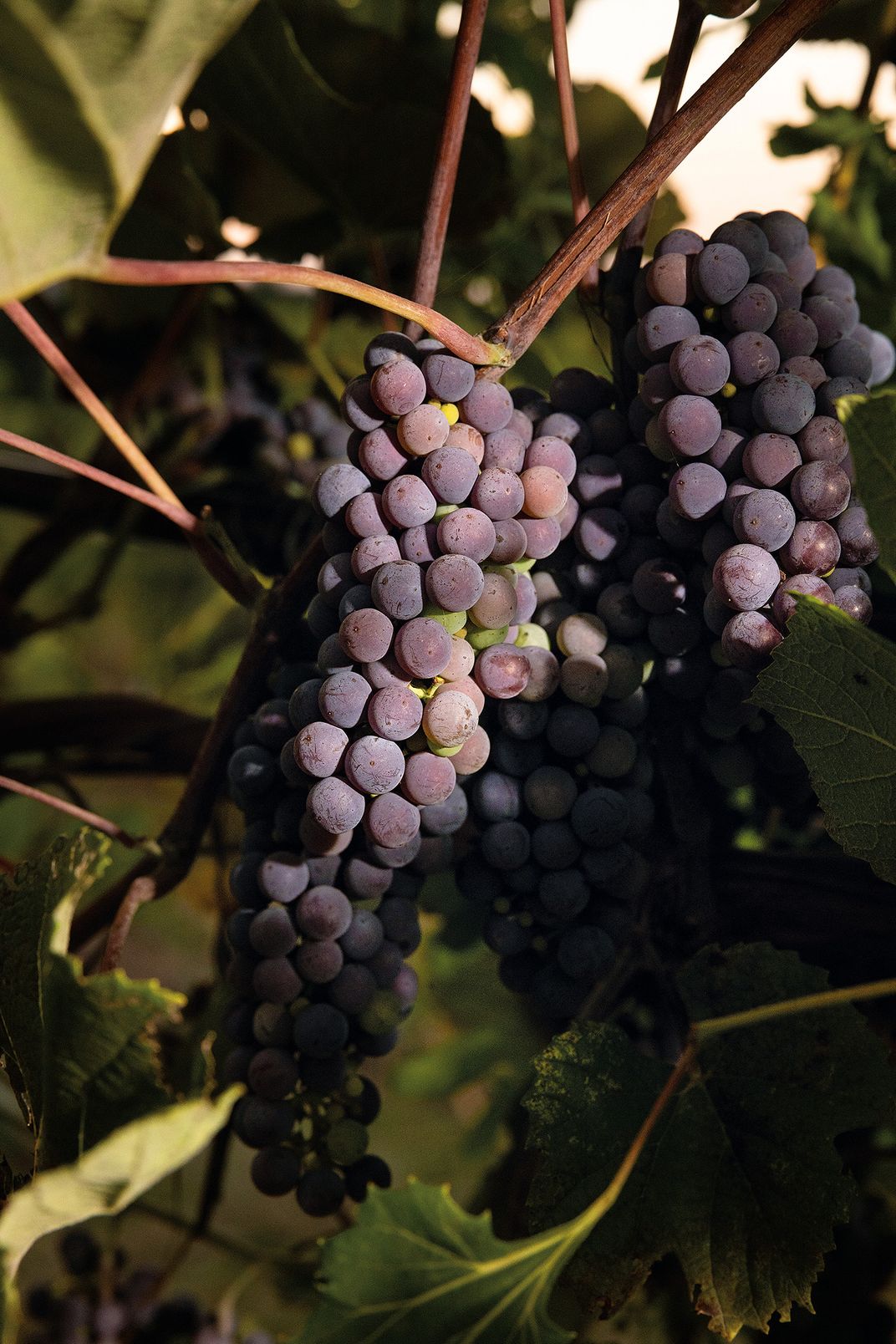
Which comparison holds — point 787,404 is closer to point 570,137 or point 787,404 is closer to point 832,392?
point 832,392

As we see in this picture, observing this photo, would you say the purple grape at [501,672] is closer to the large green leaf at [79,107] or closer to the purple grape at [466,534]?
the purple grape at [466,534]

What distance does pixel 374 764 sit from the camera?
1.18ft

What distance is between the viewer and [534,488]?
15.0 inches

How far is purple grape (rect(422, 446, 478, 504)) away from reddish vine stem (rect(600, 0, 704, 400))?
104 mm

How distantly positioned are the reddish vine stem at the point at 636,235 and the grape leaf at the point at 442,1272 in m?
0.32

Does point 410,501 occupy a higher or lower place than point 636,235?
lower

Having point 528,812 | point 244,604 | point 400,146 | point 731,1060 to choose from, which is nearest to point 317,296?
point 400,146

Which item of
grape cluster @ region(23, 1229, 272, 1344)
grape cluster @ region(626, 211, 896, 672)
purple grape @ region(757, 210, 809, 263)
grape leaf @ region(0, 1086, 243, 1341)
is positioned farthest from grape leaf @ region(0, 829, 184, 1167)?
grape cluster @ region(23, 1229, 272, 1344)

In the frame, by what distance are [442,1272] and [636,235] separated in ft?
1.30

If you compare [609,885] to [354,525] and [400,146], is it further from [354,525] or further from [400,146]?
[400,146]

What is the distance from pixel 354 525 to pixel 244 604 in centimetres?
14

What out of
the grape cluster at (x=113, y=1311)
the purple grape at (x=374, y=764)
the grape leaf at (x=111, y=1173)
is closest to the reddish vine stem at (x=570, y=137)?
the purple grape at (x=374, y=764)

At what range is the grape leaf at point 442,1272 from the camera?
1.08 feet

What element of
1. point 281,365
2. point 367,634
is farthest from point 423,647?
point 281,365
